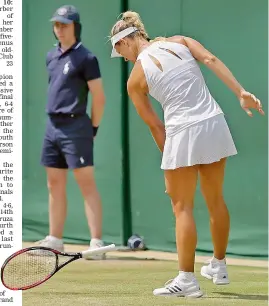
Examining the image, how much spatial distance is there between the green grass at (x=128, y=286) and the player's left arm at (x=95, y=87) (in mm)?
1096

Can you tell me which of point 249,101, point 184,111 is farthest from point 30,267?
point 249,101

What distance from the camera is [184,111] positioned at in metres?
5.61

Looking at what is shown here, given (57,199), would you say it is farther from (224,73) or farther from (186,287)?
(224,73)

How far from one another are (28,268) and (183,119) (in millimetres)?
1098

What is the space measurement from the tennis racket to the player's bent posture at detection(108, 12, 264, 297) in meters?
0.42

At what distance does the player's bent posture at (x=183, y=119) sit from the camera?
5.57 meters

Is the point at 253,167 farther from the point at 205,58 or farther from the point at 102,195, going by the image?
the point at 205,58

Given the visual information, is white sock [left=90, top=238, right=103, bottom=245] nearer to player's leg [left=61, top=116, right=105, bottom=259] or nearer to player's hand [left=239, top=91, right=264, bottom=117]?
player's leg [left=61, top=116, right=105, bottom=259]

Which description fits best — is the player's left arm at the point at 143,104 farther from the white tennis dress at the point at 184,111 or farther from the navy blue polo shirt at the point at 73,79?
the navy blue polo shirt at the point at 73,79

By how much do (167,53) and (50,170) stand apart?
2261mm

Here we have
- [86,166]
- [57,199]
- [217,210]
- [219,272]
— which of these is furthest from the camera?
[57,199]

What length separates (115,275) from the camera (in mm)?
6582

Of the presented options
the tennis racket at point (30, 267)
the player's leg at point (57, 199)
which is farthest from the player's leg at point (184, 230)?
the player's leg at point (57, 199)

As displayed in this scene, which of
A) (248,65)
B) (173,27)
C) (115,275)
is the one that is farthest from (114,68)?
(115,275)
